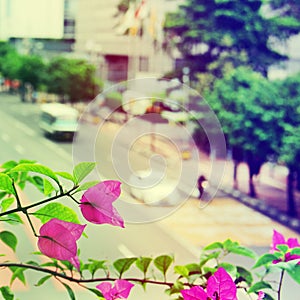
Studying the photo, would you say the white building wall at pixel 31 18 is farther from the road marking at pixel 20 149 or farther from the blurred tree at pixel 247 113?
the blurred tree at pixel 247 113

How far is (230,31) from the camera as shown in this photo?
1.33 meters

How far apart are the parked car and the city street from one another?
0.08 ft

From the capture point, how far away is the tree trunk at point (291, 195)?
50.0 inches

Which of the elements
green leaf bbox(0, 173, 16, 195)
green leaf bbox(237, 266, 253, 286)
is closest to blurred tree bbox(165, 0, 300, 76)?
green leaf bbox(237, 266, 253, 286)

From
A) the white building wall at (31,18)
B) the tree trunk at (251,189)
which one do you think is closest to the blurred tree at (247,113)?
the tree trunk at (251,189)

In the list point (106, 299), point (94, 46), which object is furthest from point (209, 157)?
point (106, 299)

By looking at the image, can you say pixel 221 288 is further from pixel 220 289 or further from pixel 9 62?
pixel 9 62

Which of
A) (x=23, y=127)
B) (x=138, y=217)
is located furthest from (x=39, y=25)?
(x=138, y=217)

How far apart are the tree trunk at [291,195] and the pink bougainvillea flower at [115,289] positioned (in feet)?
2.53

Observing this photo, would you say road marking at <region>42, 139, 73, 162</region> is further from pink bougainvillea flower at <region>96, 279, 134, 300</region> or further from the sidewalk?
pink bougainvillea flower at <region>96, 279, 134, 300</region>

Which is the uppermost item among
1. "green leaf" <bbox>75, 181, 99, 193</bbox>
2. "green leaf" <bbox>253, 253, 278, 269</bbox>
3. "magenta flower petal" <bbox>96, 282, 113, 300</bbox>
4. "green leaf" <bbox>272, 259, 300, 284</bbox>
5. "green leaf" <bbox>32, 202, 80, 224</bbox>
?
"green leaf" <bbox>75, 181, 99, 193</bbox>

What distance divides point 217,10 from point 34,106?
51cm

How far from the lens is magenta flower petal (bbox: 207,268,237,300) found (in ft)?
1.62

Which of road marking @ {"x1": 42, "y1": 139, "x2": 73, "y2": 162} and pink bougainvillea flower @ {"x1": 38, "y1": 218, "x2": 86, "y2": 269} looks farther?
road marking @ {"x1": 42, "y1": 139, "x2": 73, "y2": 162}
